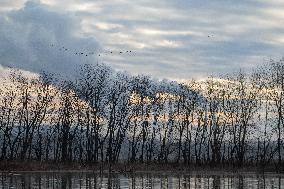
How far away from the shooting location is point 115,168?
91.6m

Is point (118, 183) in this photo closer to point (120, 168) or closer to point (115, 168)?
point (120, 168)

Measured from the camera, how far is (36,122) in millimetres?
106500

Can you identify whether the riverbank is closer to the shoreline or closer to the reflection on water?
the shoreline

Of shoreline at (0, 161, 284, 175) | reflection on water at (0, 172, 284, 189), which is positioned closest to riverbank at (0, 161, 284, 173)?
shoreline at (0, 161, 284, 175)

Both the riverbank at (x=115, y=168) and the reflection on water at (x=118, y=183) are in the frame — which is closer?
the reflection on water at (x=118, y=183)

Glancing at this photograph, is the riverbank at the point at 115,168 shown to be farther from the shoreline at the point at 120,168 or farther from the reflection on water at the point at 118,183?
the reflection on water at the point at 118,183

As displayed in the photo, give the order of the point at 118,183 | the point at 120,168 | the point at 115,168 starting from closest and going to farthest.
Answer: the point at 118,183 < the point at 120,168 < the point at 115,168

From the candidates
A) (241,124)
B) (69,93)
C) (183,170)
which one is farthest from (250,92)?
(69,93)

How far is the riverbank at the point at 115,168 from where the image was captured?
83.0m

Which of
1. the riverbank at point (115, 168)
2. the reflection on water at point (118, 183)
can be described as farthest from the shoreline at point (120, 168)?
the reflection on water at point (118, 183)

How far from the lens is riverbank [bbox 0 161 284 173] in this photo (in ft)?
272

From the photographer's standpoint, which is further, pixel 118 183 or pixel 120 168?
pixel 120 168

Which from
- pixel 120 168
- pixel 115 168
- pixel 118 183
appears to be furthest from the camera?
pixel 115 168

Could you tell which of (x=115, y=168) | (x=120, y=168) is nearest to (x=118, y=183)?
(x=120, y=168)
